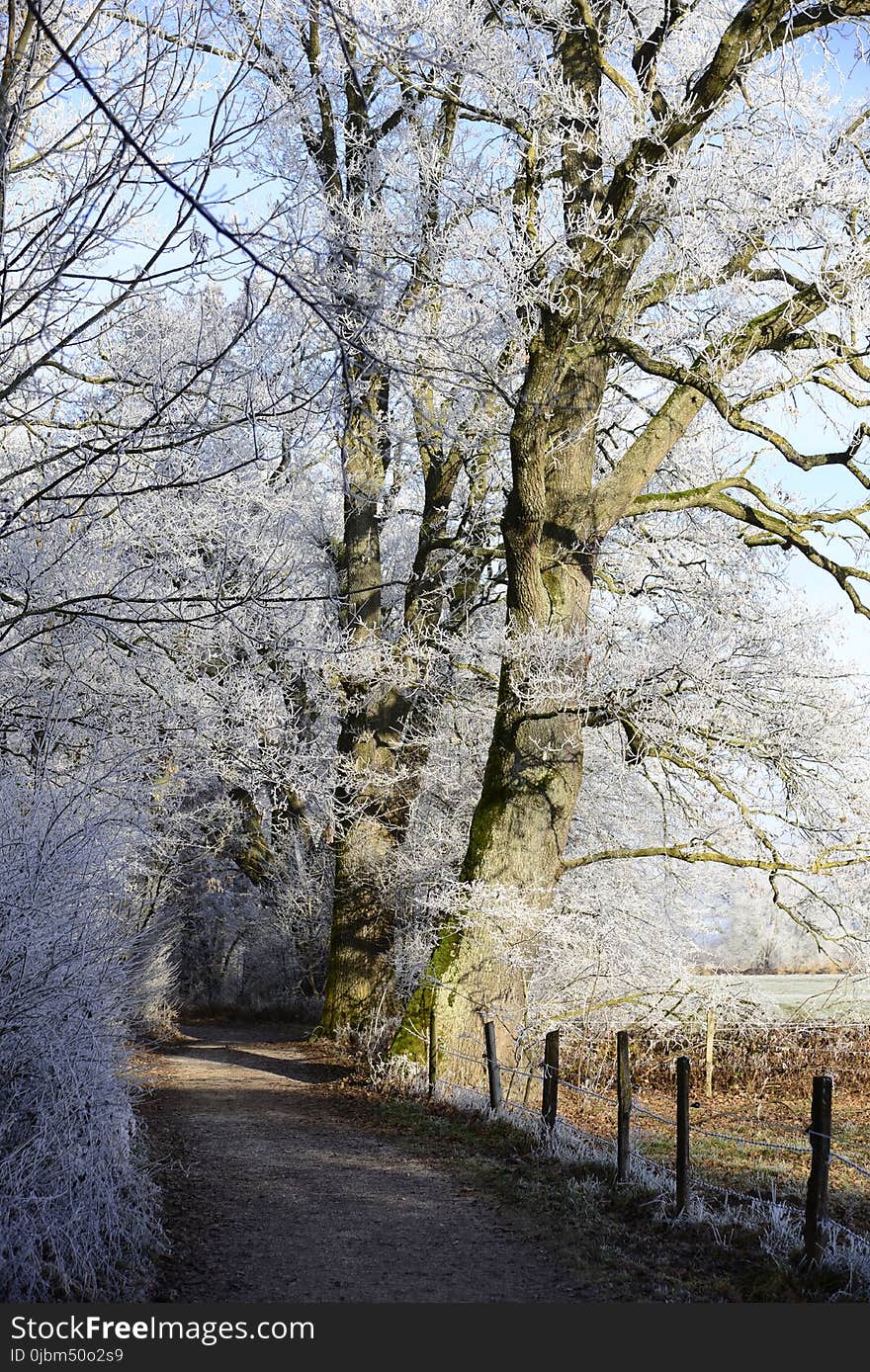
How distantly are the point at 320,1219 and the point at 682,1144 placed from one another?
210 cm

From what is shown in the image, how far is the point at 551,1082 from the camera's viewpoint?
26.9ft

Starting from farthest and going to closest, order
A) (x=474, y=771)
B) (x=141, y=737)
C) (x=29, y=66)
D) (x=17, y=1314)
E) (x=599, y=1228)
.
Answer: (x=474, y=771)
(x=141, y=737)
(x=599, y=1228)
(x=29, y=66)
(x=17, y=1314)

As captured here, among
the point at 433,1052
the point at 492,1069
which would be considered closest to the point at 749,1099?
the point at 433,1052

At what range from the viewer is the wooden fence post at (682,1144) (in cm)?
628

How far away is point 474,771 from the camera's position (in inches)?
530

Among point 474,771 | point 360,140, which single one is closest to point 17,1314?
point 474,771

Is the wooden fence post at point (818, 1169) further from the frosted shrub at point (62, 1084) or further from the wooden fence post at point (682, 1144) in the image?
the frosted shrub at point (62, 1084)

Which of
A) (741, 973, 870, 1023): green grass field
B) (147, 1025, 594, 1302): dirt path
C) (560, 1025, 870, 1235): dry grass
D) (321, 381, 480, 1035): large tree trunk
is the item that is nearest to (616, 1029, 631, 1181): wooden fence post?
(147, 1025, 594, 1302): dirt path

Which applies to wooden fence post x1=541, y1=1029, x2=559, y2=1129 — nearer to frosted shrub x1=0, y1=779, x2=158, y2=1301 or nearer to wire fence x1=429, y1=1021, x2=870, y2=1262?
wire fence x1=429, y1=1021, x2=870, y2=1262

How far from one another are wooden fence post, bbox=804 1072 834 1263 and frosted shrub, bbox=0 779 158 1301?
301cm

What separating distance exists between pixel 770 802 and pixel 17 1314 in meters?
7.58

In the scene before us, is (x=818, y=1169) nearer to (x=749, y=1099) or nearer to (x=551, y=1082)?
(x=551, y=1082)

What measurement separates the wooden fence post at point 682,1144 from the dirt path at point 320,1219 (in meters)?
0.82

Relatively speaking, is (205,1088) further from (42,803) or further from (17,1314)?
(17,1314)
